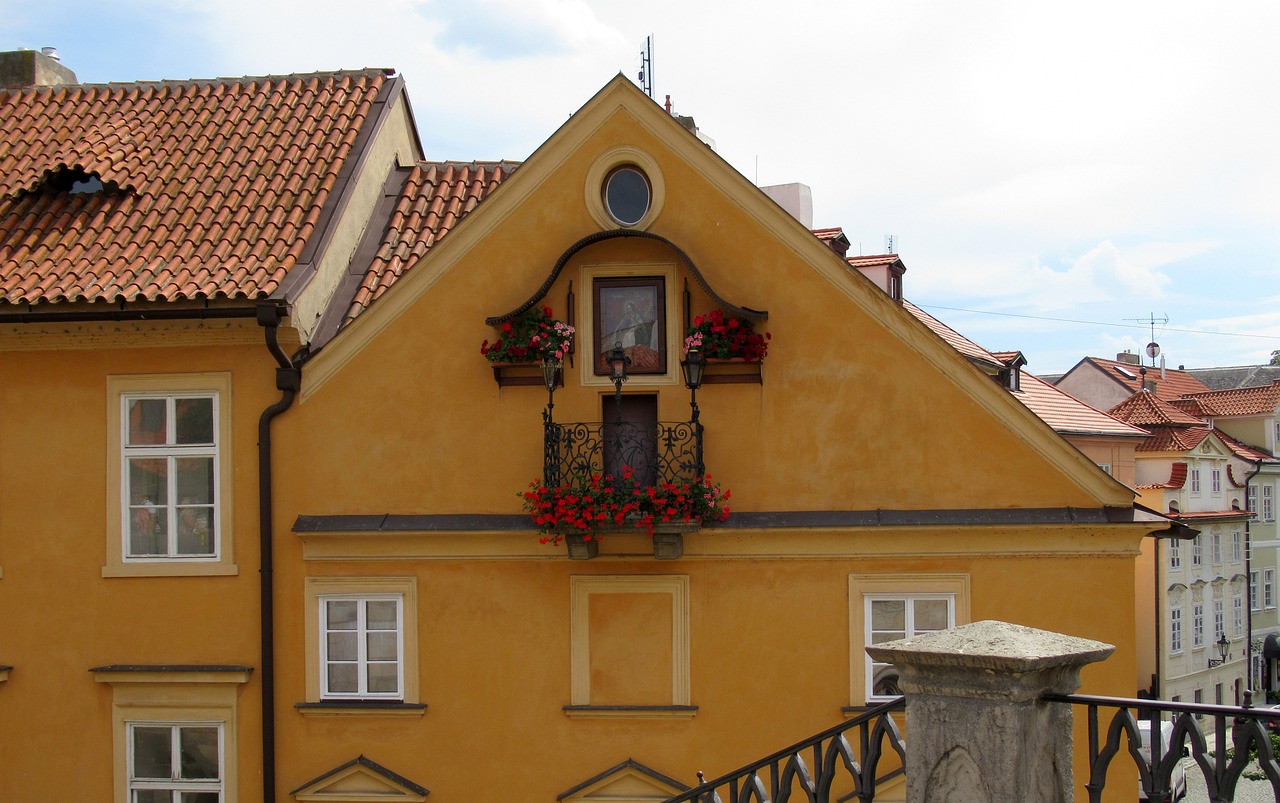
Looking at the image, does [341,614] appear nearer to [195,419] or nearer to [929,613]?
[195,419]

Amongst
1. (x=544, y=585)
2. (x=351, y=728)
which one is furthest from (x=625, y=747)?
(x=351, y=728)

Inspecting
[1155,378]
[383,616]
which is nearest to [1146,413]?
[1155,378]

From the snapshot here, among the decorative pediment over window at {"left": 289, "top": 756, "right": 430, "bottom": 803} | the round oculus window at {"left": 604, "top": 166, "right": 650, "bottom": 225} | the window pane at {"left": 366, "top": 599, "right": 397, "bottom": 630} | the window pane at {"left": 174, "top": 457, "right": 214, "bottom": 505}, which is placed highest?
the round oculus window at {"left": 604, "top": 166, "right": 650, "bottom": 225}

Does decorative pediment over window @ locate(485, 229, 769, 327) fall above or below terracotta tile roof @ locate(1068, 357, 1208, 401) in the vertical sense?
below

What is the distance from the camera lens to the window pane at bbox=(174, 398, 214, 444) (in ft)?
37.9

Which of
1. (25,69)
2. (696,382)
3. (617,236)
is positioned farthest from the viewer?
(25,69)

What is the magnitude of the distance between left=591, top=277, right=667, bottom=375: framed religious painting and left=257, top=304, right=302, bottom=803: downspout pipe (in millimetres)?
2938

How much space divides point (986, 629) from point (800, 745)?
130 centimetres

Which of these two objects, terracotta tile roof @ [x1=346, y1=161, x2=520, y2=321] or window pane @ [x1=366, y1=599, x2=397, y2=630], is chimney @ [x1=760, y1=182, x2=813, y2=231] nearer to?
terracotta tile roof @ [x1=346, y1=161, x2=520, y2=321]

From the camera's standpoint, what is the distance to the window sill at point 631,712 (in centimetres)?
1074

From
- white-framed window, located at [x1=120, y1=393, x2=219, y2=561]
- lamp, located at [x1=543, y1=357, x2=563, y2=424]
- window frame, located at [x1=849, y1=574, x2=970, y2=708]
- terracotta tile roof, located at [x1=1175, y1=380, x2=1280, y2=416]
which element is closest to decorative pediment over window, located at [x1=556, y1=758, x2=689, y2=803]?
window frame, located at [x1=849, y1=574, x2=970, y2=708]

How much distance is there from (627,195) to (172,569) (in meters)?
5.68

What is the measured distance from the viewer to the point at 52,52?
51.9 ft

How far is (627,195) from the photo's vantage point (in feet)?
36.9
